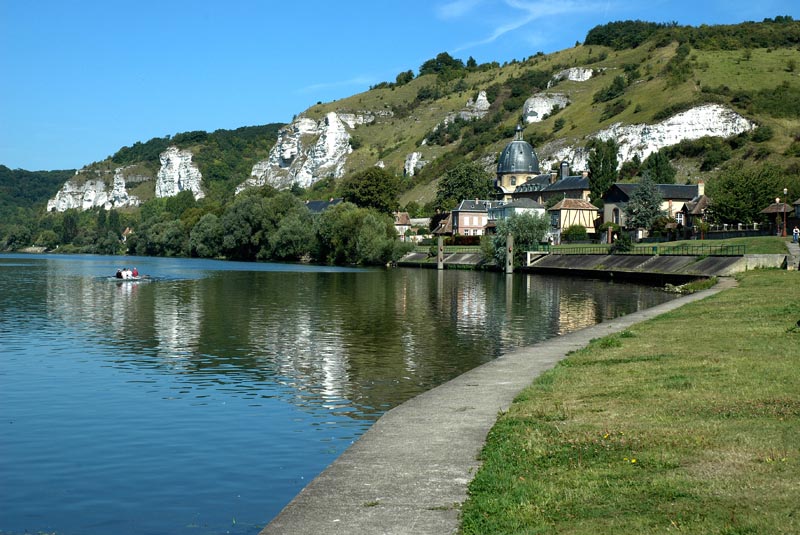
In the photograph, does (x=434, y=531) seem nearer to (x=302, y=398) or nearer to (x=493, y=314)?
(x=302, y=398)

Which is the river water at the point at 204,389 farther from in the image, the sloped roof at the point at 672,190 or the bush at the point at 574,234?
the sloped roof at the point at 672,190

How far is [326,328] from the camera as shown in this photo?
140ft

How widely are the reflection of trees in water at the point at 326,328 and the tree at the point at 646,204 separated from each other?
Answer: 52953mm

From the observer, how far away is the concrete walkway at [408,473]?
10.9 metres

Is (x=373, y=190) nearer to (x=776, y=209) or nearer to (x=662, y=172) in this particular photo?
(x=662, y=172)

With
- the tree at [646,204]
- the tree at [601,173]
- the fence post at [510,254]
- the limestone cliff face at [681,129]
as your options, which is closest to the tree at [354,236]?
the fence post at [510,254]

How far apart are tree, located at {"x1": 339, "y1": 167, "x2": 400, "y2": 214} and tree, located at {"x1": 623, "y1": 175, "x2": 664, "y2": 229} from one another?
202 feet

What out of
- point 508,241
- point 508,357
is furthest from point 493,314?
point 508,241

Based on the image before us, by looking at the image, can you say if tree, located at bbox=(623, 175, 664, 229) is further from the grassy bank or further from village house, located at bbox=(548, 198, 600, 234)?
the grassy bank

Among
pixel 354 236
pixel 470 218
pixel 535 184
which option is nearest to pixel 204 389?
pixel 354 236

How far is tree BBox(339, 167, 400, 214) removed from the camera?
6919 inches

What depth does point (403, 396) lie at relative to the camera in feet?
78.4

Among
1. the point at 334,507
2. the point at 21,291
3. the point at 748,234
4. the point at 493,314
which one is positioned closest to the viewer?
the point at 334,507

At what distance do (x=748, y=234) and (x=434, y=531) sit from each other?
105 m
